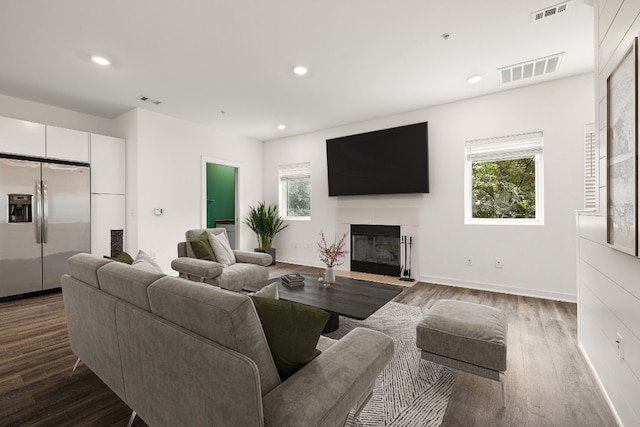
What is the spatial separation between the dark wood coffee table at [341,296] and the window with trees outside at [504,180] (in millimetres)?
2283

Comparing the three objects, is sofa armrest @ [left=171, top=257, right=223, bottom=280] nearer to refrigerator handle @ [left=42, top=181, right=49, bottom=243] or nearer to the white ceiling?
refrigerator handle @ [left=42, top=181, right=49, bottom=243]

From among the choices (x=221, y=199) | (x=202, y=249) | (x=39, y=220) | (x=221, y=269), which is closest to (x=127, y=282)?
(x=221, y=269)

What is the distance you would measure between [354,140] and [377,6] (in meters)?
2.84

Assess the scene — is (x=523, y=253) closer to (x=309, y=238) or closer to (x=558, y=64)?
(x=558, y=64)

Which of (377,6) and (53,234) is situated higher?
(377,6)

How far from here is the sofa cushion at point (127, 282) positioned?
129 centimetres

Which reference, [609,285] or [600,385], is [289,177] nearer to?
[609,285]

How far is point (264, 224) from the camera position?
5.94 meters

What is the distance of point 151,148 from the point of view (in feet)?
15.1

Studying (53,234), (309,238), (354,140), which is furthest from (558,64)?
(53,234)

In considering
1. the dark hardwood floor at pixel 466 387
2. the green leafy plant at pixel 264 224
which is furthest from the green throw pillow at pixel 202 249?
the green leafy plant at pixel 264 224

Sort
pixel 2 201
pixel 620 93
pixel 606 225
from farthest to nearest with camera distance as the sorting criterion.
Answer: pixel 2 201 < pixel 606 225 < pixel 620 93

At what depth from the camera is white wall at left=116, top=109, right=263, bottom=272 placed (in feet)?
14.7

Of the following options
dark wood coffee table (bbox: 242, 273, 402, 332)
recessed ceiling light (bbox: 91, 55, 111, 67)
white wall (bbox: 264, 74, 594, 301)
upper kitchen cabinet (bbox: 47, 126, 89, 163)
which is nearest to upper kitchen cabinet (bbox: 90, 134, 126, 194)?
upper kitchen cabinet (bbox: 47, 126, 89, 163)
